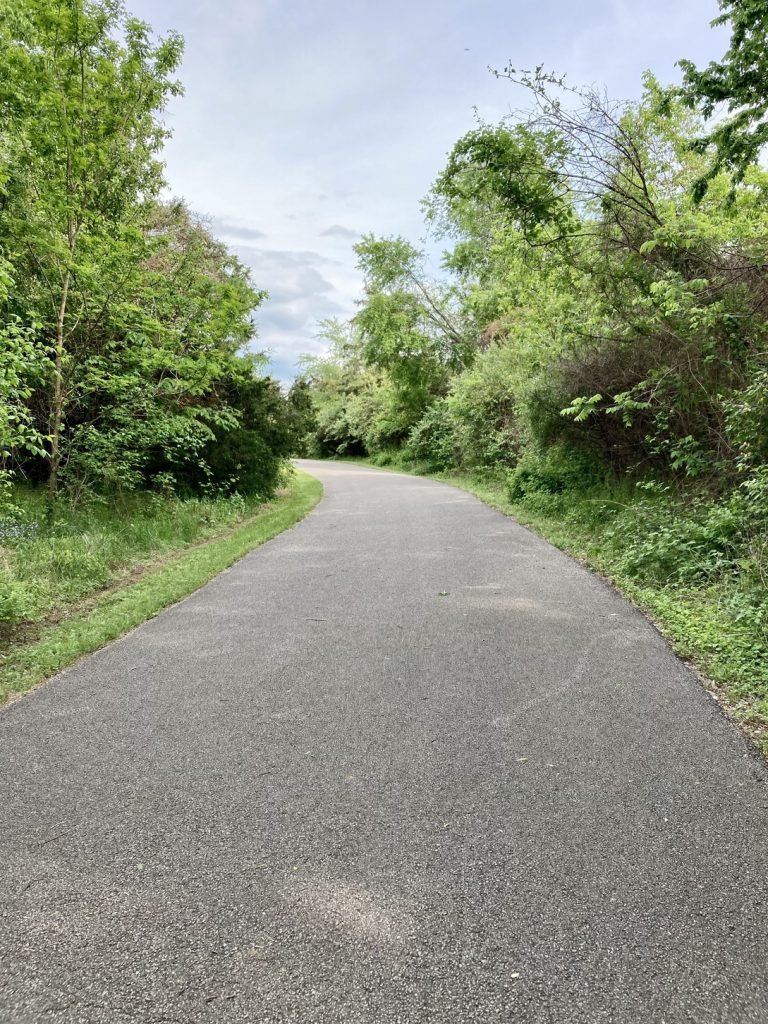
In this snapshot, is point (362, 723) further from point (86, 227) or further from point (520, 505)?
point (520, 505)

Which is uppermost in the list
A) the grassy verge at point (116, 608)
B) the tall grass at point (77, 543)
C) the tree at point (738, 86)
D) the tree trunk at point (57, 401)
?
the tree at point (738, 86)

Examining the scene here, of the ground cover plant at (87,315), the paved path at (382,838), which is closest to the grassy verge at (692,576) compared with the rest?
the paved path at (382,838)

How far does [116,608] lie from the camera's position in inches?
217

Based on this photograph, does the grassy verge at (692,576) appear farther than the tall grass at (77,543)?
No

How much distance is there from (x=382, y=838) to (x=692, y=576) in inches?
182

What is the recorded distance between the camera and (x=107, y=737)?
124 inches

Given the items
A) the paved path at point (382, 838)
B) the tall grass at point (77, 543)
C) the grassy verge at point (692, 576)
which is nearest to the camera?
the paved path at point (382, 838)

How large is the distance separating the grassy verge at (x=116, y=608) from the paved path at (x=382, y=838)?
36 cm

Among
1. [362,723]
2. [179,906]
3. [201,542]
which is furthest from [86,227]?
[179,906]

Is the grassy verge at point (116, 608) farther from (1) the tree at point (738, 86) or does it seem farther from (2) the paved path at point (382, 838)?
(1) the tree at point (738, 86)

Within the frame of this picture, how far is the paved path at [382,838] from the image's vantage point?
5.58 feet

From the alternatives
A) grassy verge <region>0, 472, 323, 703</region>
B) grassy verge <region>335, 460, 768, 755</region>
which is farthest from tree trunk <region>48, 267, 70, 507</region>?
grassy verge <region>335, 460, 768, 755</region>

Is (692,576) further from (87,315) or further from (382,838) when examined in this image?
(87,315)

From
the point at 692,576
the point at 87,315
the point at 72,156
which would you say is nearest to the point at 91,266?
the point at 87,315
